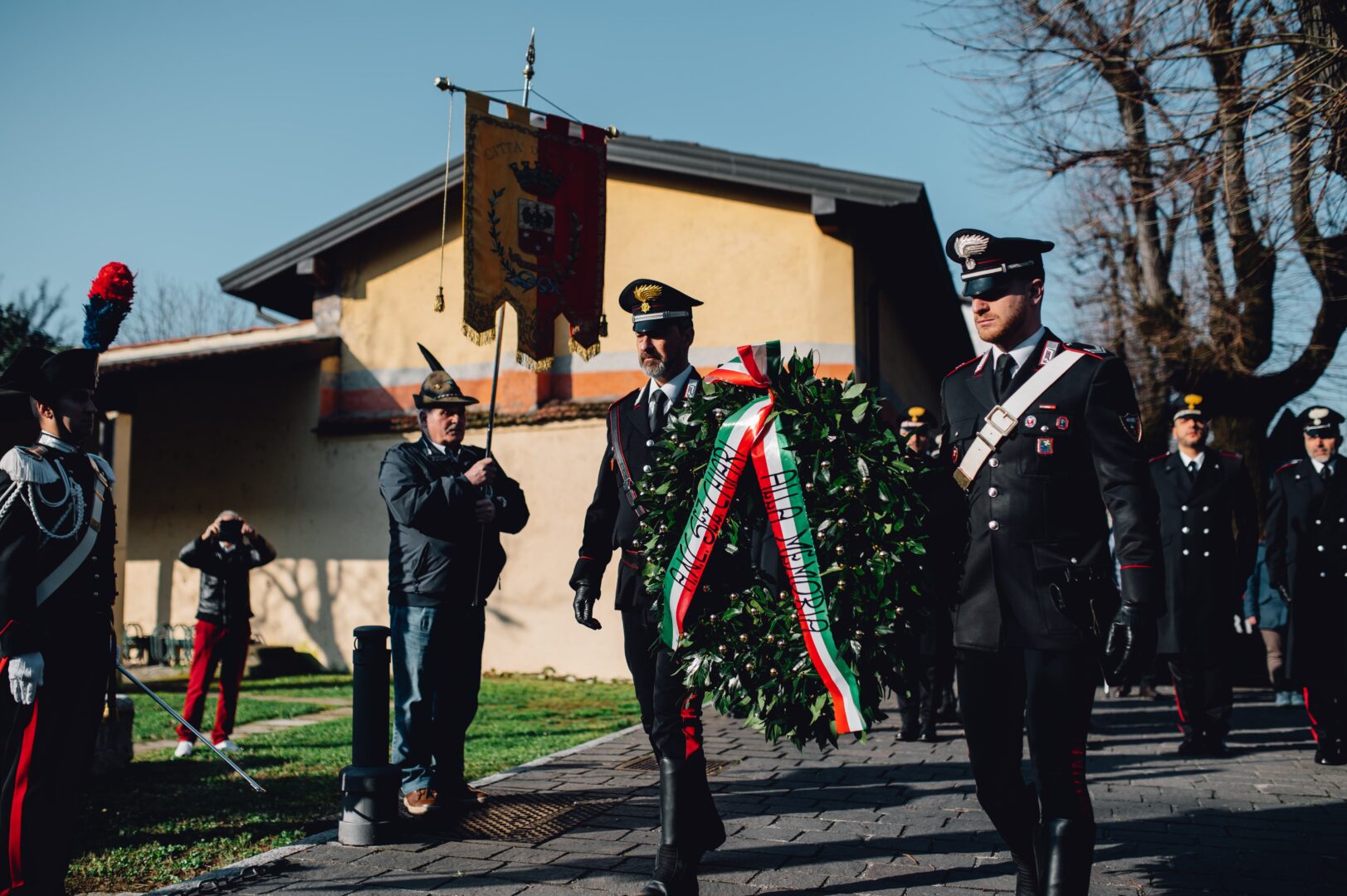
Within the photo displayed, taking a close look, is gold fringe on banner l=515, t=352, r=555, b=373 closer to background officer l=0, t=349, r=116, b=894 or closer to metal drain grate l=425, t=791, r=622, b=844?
metal drain grate l=425, t=791, r=622, b=844

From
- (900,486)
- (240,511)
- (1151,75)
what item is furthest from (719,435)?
(240,511)

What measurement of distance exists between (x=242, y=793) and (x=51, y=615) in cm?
282

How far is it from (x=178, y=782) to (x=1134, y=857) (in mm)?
5404

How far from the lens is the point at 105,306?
4.54 metres

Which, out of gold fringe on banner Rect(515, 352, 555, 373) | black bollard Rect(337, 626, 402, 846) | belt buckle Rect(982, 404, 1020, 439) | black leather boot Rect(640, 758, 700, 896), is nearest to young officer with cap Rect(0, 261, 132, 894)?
black bollard Rect(337, 626, 402, 846)

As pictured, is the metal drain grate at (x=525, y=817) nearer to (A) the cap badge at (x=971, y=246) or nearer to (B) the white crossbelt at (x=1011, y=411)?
(B) the white crossbelt at (x=1011, y=411)

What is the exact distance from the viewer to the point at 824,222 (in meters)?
12.7

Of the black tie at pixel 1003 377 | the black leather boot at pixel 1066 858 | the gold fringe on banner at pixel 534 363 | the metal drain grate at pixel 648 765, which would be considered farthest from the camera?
the gold fringe on banner at pixel 534 363

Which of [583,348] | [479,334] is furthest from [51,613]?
[583,348]

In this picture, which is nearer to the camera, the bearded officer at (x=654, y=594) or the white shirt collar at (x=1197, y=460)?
the bearded officer at (x=654, y=594)

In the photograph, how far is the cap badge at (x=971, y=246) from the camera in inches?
149

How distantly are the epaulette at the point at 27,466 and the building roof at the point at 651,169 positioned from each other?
9182 millimetres

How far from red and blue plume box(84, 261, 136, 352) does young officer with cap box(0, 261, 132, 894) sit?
0.21m

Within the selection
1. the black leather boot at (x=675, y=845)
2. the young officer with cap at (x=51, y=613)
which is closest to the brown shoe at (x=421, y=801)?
the black leather boot at (x=675, y=845)
